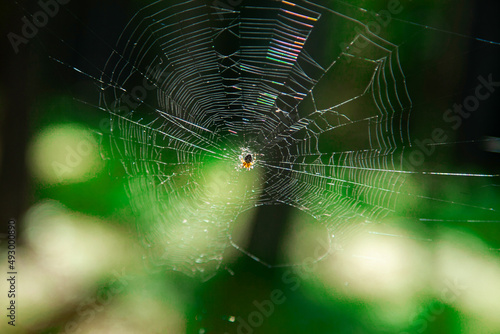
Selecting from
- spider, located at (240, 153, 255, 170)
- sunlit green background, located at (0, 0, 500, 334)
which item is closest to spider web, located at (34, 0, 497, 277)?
sunlit green background, located at (0, 0, 500, 334)

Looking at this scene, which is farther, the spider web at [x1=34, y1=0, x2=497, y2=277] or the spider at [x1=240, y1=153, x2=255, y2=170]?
the spider at [x1=240, y1=153, x2=255, y2=170]

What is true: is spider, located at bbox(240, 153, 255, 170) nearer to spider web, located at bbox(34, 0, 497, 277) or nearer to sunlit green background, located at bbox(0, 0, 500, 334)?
spider web, located at bbox(34, 0, 497, 277)

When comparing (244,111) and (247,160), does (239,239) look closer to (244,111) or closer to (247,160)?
(244,111)

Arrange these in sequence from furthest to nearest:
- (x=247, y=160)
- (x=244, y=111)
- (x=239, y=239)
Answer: (x=247, y=160), (x=244, y=111), (x=239, y=239)

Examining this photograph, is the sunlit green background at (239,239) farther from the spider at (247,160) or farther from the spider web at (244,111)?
the spider at (247,160)

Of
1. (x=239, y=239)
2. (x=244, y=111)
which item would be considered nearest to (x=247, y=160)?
(x=244, y=111)

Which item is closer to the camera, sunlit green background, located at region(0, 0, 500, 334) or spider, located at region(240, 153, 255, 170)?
sunlit green background, located at region(0, 0, 500, 334)
